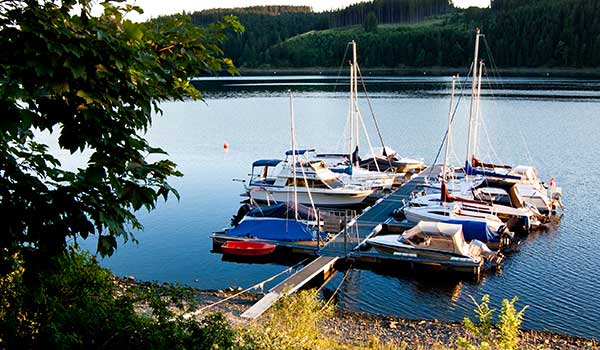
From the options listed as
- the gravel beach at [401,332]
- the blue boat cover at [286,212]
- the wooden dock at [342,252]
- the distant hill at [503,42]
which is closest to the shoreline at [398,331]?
the gravel beach at [401,332]

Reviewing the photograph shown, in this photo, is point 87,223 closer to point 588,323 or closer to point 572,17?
point 588,323

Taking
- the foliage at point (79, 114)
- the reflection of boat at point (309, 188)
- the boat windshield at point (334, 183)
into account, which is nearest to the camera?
the foliage at point (79, 114)

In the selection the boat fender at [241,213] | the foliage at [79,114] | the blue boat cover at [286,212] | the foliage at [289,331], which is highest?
the foliage at [79,114]

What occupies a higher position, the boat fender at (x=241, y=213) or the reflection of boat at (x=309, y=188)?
the reflection of boat at (x=309, y=188)

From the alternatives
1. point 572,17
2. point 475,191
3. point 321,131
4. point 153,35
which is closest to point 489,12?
point 572,17

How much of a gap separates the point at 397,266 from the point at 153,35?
19.8 meters

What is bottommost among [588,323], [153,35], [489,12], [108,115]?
[588,323]

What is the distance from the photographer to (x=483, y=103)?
3627 inches

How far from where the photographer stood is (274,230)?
88.3ft

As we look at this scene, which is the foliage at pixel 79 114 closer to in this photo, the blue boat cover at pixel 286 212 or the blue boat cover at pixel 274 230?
the blue boat cover at pixel 274 230

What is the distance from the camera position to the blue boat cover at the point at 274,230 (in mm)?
26531

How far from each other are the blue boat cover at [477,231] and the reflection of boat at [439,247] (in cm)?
94

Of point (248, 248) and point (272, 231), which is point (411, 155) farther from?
point (248, 248)

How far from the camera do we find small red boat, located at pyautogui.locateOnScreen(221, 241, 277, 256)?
2611 cm
